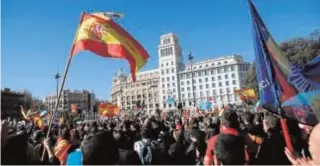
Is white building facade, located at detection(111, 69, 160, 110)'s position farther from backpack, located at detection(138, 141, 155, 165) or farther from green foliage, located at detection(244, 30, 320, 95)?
backpack, located at detection(138, 141, 155, 165)

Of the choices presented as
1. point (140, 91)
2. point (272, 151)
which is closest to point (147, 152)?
point (272, 151)

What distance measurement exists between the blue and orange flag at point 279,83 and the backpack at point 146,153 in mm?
1961

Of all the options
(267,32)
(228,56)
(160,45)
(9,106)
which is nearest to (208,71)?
(228,56)

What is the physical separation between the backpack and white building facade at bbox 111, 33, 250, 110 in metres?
115

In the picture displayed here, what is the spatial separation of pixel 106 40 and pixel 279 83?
3.93 meters

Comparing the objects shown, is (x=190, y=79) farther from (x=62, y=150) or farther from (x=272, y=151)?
(x=272, y=151)

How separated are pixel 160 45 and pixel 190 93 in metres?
29.0

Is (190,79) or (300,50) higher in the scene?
(190,79)

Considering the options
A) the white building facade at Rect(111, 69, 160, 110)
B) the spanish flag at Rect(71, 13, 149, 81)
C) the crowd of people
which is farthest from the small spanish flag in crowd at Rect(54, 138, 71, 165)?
the white building facade at Rect(111, 69, 160, 110)

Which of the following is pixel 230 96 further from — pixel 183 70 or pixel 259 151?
pixel 259 151

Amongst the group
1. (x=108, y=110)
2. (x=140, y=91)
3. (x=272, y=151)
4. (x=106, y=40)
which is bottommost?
(x=272, y=151)

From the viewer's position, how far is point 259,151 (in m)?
4.71

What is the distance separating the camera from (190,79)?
14050 cm

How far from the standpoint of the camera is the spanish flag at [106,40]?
7.59m
